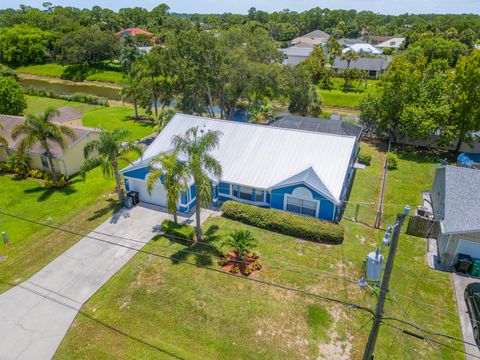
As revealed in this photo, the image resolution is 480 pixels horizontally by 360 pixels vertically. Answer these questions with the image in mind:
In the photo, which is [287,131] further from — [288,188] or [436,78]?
[436,78]

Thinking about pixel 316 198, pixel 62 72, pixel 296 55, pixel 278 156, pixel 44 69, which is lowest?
pixel 62 72

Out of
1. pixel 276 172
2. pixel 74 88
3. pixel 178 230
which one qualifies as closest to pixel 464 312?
pixel 276 172

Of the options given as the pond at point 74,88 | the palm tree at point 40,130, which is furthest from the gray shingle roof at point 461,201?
the pond at point 74,88

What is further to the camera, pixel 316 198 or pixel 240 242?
pixel 316 198

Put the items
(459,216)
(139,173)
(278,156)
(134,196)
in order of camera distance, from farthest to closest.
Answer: (278,156) < (134,196) < (139,173) < (459,216)

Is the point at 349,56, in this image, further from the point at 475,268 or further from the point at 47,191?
the point at 47,191
